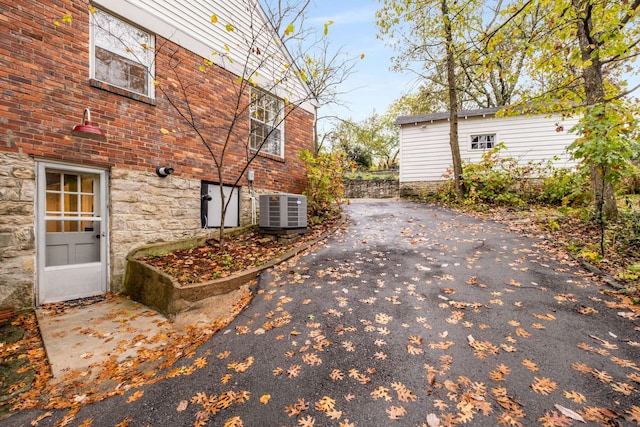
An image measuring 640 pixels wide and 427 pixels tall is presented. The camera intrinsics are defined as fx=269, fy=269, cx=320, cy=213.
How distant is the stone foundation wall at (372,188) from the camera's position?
56.5 feet

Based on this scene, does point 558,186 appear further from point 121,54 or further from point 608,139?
point 121,54

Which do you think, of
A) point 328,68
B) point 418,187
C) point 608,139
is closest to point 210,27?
point 328,68

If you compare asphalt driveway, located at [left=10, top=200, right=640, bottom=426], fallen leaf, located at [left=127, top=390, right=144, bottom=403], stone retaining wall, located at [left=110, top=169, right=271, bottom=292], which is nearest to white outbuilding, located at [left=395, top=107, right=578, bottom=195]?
asphalt driveway, located at [left=10, top=200, right=640, bottom=426]

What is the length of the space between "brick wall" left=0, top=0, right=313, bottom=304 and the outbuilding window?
1128 cm

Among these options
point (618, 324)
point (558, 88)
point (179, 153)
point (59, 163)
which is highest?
point (558, 88)

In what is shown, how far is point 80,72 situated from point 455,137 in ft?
40.0

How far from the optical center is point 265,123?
771cm

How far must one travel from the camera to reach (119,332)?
3.61 meters

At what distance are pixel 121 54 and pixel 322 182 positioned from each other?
17.9 ft

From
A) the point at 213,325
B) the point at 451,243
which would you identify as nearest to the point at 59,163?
the point at 213,325

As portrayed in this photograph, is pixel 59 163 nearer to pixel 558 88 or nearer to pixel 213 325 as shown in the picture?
pixel 213 325

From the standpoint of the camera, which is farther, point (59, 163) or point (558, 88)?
point (558, 88)

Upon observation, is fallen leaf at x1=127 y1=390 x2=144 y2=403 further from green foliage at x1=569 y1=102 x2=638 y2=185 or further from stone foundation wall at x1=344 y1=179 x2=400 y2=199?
stone foundation wall at x1=344 y1=179 x2=400 y2=199

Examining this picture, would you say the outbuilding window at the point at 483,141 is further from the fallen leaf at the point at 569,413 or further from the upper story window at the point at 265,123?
the fallen leaf at the point at 569,413
